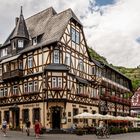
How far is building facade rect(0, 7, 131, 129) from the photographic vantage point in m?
48.8

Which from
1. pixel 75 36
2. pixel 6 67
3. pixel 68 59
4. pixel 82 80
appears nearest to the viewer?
pixel 68 59

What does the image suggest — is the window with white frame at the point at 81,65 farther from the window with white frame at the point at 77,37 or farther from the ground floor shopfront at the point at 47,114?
the ground floor shopfront at the point at 47,114

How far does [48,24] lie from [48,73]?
31.3 feet

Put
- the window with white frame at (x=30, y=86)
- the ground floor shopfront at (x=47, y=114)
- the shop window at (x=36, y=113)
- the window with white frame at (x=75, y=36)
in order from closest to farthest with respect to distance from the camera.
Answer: the ground floor shopfront at (x=47, y=114) < the shop window at (x=36, y=113) < the window with white frame at (x=30, y=86) < the window with white frame at (x=75, y=36)

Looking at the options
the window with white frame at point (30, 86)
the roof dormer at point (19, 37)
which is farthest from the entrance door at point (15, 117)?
the roof dormer at point (19, 37)

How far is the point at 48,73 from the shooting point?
48688 mm

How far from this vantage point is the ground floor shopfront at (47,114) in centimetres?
4853

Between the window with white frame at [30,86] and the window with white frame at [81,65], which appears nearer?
the window with white frame at [30,86]

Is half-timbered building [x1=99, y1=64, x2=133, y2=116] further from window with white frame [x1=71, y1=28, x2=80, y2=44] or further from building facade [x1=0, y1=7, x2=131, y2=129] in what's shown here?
window with white frame [x1=71, y1=28, x2=80, y2=44]

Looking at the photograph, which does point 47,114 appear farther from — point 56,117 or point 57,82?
point 57,82

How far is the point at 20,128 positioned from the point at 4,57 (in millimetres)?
12656

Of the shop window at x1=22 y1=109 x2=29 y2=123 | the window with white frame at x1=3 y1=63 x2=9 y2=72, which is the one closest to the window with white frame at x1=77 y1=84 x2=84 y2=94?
the shop window at x1=22 y1=109 x2=29 y2=123

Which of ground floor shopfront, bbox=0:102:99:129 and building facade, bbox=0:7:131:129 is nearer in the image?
ground floor shopfront, bbox=0:102:99:129

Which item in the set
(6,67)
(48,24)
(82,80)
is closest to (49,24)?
(48,24)
